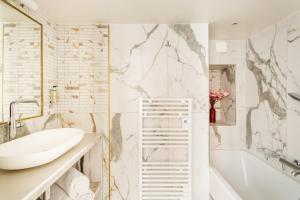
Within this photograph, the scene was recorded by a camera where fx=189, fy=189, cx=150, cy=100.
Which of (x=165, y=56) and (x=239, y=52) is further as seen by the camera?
(x=239, y=52)

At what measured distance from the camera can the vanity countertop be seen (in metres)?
0.77

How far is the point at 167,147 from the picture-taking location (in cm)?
196

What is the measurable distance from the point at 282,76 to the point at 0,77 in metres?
2.34

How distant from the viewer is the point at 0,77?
1221 mm

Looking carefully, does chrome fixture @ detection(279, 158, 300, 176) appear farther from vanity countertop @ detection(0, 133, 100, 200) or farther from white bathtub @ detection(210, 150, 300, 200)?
vanity countertop @ detection(0, 133, 100, 200)

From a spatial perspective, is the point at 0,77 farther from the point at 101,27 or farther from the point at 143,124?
the point at 143,124

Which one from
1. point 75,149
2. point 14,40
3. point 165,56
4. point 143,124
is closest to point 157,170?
point 143,124

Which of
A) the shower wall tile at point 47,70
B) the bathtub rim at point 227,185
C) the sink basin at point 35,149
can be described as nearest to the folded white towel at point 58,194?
the sink basin at point 35,149

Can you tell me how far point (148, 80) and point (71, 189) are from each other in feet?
3.88

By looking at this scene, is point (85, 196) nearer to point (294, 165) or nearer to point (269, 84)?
point (294, 165)

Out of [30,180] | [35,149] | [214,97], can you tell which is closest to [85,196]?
[35,149]

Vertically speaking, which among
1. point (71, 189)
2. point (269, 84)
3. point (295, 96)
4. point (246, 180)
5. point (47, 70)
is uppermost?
point (47, 70)

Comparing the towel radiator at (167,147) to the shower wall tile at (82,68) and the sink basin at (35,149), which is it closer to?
the shower wall tile at (82,68)

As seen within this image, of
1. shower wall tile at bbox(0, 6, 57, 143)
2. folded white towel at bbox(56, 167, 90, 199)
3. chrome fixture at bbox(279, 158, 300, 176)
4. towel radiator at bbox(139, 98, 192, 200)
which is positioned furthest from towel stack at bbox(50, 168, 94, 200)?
chrome fixture at bbox(279, 158, 300, 176)
